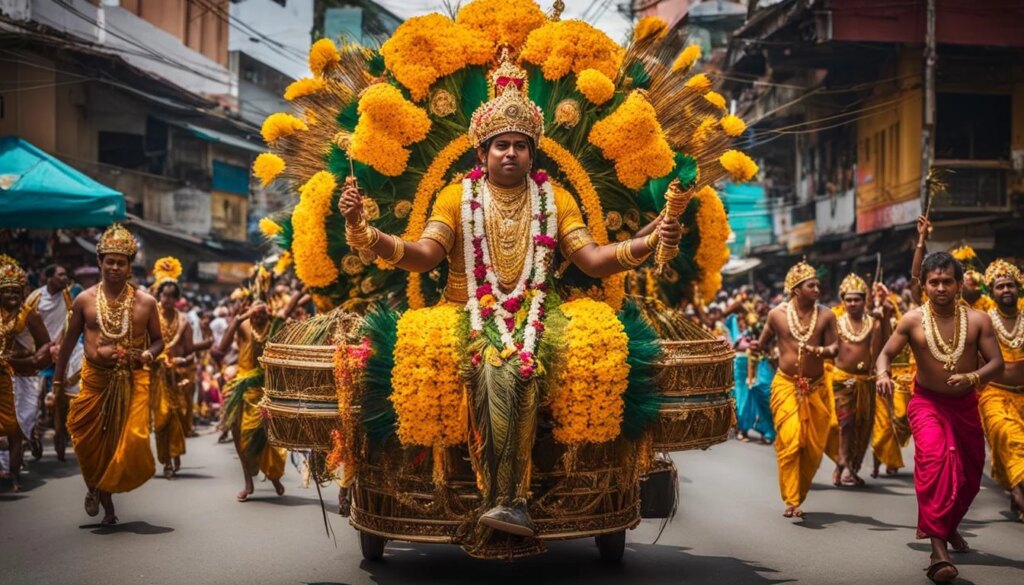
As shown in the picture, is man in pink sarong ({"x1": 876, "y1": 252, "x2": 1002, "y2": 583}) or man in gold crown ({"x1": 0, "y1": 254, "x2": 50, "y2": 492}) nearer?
man in pink sarong ({"x1": 876, "y1": 252, "x2": 1002, "y2": 583})

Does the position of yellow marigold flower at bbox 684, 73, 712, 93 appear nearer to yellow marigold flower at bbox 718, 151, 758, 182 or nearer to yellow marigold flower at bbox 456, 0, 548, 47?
yellow marigold flower at bbox 718, 151, 758, 182

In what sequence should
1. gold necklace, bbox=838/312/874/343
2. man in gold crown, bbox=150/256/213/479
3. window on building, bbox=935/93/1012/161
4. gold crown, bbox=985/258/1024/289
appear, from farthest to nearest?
window on building, bbox=935/93/1012/161
gold necklace, bbox=838/312/874/343
man in gold crown, bbox=150/256/213/479
gold crown, bbox=985/258/1024/289

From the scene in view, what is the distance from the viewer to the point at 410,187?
8.03m

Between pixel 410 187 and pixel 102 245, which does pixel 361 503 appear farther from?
pixel 102 245

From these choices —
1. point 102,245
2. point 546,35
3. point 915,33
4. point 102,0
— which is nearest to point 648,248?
point 546,35

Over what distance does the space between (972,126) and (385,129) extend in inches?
949

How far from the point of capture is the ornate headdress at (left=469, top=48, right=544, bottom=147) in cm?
708

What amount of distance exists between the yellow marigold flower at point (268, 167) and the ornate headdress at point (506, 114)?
1.77 meters

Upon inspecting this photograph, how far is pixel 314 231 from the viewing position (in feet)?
26.7

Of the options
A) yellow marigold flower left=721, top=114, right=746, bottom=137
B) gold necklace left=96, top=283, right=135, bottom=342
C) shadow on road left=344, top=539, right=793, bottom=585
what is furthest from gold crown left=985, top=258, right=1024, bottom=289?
gold necklace left=96, top=283, right=135, bottom=342

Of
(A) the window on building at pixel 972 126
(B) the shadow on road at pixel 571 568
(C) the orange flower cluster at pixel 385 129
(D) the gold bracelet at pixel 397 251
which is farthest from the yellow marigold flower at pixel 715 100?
(A) the window on building at pixel 972 126

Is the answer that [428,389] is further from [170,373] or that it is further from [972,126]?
[972,126]

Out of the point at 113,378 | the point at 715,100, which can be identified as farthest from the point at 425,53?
the point at 113,378

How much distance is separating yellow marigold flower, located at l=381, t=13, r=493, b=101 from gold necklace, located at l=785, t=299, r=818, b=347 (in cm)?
470
